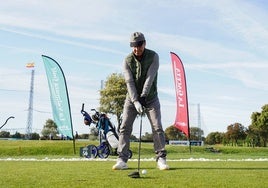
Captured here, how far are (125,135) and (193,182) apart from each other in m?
2.77

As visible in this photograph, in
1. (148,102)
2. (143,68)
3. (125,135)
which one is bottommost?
(125,135)

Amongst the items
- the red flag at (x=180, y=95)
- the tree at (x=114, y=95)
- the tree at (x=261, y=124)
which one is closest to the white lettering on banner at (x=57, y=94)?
the red flag at (x=180, y=95)

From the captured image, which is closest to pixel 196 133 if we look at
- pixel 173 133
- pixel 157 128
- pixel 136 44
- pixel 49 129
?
pixel 173 133

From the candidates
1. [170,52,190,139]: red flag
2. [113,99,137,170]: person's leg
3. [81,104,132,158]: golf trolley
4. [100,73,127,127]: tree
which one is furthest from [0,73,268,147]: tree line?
[113,99,137,170]: person's leg

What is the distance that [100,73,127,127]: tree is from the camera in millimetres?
57875

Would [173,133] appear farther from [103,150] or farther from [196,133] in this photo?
[103,150]

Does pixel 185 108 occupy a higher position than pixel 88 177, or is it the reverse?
pixel 185 108

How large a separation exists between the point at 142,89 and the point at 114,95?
50.3 metres

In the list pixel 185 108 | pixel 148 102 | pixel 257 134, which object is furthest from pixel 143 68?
pixel 257 134

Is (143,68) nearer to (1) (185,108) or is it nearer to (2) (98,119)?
(2) (98,119)

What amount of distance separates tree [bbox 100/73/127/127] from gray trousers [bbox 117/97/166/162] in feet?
162

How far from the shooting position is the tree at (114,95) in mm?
57875

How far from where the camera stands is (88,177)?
5.90 m

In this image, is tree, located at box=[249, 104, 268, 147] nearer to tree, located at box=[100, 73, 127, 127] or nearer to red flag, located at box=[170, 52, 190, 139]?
tree, located at box=[100, 73, 127, 127]
